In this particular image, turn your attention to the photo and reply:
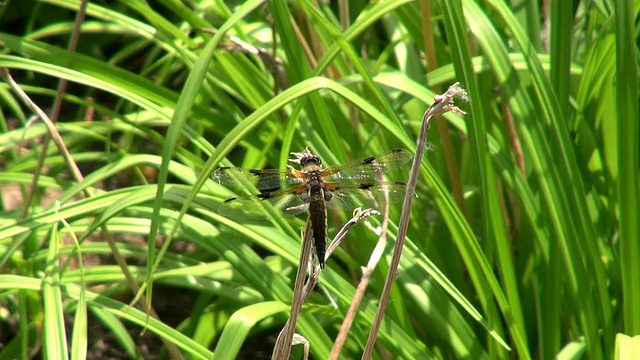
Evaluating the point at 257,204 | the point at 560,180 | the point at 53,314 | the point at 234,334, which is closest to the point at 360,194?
the point at 257,204

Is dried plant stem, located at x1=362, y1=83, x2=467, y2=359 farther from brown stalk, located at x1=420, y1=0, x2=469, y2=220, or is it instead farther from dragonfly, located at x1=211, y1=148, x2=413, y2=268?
brown stalk, located at x1=420, y1=0, x2=469, y2=220

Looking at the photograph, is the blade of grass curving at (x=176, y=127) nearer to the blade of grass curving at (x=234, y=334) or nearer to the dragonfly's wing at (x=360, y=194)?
the blade of grass curving at (x=234, y=334)

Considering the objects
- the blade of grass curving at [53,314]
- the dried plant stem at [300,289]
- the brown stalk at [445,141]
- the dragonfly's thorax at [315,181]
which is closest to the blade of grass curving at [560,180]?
the brown stalk at [445,141]

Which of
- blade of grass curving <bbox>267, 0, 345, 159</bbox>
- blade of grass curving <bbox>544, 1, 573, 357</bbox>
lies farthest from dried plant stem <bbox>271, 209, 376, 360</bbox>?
blade of grass curving <bbox>544, 1, 573, 357</bbox>

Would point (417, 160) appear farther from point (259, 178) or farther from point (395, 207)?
point (395, 207)

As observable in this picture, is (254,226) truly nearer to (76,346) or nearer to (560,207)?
(76,346)

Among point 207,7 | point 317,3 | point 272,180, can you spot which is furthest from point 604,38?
point 207,7
